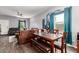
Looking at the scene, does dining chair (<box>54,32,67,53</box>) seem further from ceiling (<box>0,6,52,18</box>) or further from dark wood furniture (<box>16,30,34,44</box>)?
dark wood furniture (<box>16,30,34,44</box>)

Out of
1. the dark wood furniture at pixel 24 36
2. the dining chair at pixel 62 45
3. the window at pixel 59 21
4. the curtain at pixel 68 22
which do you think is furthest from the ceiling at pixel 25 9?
the dining chair at pixel 62 45

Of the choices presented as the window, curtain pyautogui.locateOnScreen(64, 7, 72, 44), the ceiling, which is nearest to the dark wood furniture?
the ceiling

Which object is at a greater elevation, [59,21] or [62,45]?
[59,21]

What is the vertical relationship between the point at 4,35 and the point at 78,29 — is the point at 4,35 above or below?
below

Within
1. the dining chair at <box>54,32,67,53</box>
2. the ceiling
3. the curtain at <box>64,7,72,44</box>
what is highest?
the ceiling

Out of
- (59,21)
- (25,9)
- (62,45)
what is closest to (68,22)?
(59,21)

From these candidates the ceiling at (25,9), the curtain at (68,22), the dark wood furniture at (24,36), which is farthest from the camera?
the dark wood furniture at (24,36)

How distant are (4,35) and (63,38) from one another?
3671 millimetres

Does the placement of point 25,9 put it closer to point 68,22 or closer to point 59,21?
point 59,21

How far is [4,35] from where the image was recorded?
15.4 ft

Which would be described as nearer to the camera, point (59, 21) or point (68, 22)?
point (68, 22)

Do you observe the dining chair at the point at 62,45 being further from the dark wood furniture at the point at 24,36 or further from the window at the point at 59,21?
the dark wood furniture at the point at 24,36
